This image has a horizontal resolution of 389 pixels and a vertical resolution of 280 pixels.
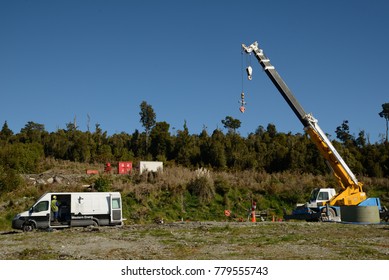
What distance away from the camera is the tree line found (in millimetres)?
50469

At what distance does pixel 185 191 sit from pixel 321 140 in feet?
46.8

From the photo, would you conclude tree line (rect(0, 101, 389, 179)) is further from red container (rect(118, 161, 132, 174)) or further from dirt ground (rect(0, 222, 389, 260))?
dirt ground (rect(0, 222, 389, 260))

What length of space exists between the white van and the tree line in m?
21.9

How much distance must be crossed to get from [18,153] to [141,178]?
14.6 meters

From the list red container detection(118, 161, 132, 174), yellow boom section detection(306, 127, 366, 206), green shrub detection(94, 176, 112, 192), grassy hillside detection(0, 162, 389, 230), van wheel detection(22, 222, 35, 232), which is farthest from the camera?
red container detection(118, 161, 132, 174)

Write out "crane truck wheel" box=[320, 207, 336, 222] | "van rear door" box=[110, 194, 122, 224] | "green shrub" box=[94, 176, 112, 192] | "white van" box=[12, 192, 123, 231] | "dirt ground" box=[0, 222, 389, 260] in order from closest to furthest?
"dirt ground" box=[0, 222, 389, 260], "white van" box=[12, 192, 123, 231], "van rear door" box=[110, 194, 122, 224], "crane truck wheel" box=[320, 207, 336, 222], "green shrub" box=[94, 176, 112, 192]

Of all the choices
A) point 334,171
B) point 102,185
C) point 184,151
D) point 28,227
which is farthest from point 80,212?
point 184,151

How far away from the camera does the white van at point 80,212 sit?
77.2 feet

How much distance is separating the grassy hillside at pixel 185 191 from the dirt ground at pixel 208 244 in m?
12.3

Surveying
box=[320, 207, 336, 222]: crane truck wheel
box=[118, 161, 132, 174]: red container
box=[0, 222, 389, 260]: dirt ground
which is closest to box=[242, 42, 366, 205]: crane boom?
box=[320, 207, 336, 222]: crane truck wheel

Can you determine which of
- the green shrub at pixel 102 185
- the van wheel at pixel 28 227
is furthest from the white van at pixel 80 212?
the green shrub at pixel 102 185

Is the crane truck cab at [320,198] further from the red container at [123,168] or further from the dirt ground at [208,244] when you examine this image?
the red container at [123,168]

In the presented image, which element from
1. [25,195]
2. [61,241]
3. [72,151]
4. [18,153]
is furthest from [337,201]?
[72,151]
